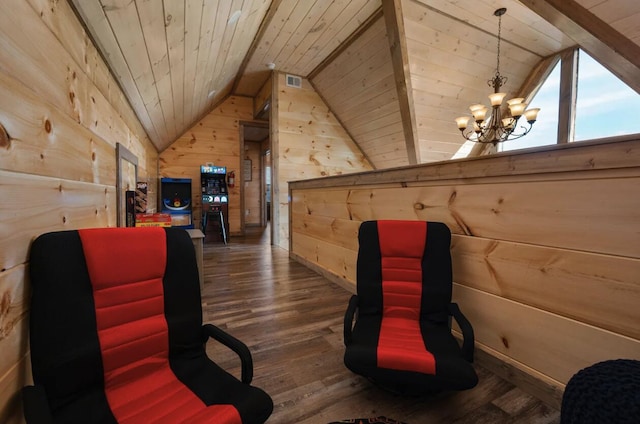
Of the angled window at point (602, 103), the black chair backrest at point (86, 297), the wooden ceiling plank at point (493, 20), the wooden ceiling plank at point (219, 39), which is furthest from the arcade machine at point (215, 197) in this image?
the angled window at point (602, 103)

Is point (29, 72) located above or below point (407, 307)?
above

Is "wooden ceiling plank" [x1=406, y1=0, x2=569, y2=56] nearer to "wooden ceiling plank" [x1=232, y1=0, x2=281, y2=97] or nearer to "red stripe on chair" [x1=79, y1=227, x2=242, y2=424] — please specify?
"wooden ceiling plank" [x1=232, y1=0, x2=281, y2=97]

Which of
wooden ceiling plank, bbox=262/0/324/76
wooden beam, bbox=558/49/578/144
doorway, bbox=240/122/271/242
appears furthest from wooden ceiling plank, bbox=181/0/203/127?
doorway, bbox=240/122/271/242

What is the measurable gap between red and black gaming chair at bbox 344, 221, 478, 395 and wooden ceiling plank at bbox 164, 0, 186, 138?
1860 mm

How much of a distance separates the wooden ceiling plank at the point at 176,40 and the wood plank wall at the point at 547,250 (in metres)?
1.96

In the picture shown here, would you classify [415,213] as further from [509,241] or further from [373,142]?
[373,142]

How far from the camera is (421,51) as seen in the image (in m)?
3.78

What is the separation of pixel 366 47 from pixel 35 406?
479 cm

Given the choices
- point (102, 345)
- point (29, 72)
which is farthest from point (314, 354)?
point (29, 72)

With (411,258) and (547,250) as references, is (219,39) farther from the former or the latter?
(547,250)

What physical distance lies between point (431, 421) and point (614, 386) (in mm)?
875

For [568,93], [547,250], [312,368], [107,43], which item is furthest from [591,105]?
[107,43]

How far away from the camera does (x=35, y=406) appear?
28.9 inches

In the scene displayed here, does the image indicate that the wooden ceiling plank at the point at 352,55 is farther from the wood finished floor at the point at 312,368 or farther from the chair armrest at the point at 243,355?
the chair armrest at the point at 243,355
